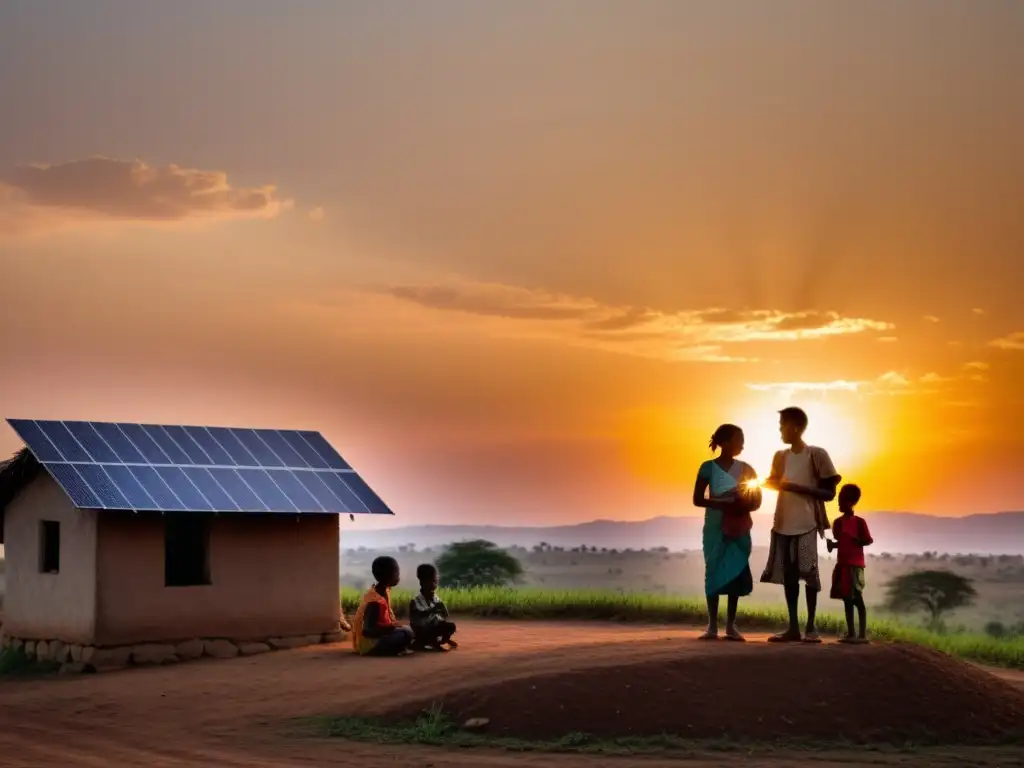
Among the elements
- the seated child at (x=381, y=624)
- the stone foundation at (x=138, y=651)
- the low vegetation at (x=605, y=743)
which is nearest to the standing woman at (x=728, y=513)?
the low vegetation at (x=605, y=743)

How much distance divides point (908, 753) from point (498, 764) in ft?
13.9

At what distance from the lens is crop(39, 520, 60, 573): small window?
21.9m

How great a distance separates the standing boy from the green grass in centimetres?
856

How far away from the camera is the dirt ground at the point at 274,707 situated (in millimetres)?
13586

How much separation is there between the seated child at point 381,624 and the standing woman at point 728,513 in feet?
14.9

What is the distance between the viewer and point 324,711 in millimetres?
15789

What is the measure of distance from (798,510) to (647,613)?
10.8m

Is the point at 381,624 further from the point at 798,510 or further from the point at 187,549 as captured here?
the point at 187,549

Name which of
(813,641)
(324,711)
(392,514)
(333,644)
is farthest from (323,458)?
(813,641)

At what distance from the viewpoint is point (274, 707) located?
16.3 meters

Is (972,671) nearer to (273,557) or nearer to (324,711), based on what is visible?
(324,711)

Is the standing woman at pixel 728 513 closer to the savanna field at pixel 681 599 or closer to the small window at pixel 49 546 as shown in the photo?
the savanna field at pixel 681 599

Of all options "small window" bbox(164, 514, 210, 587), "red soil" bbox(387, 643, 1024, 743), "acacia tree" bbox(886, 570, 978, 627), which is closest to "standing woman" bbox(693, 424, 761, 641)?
"red soil" bbox(387, 643, 1024, 743)

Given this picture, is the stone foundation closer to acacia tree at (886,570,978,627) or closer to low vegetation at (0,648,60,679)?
low vegetation at (0,648,60,679)
